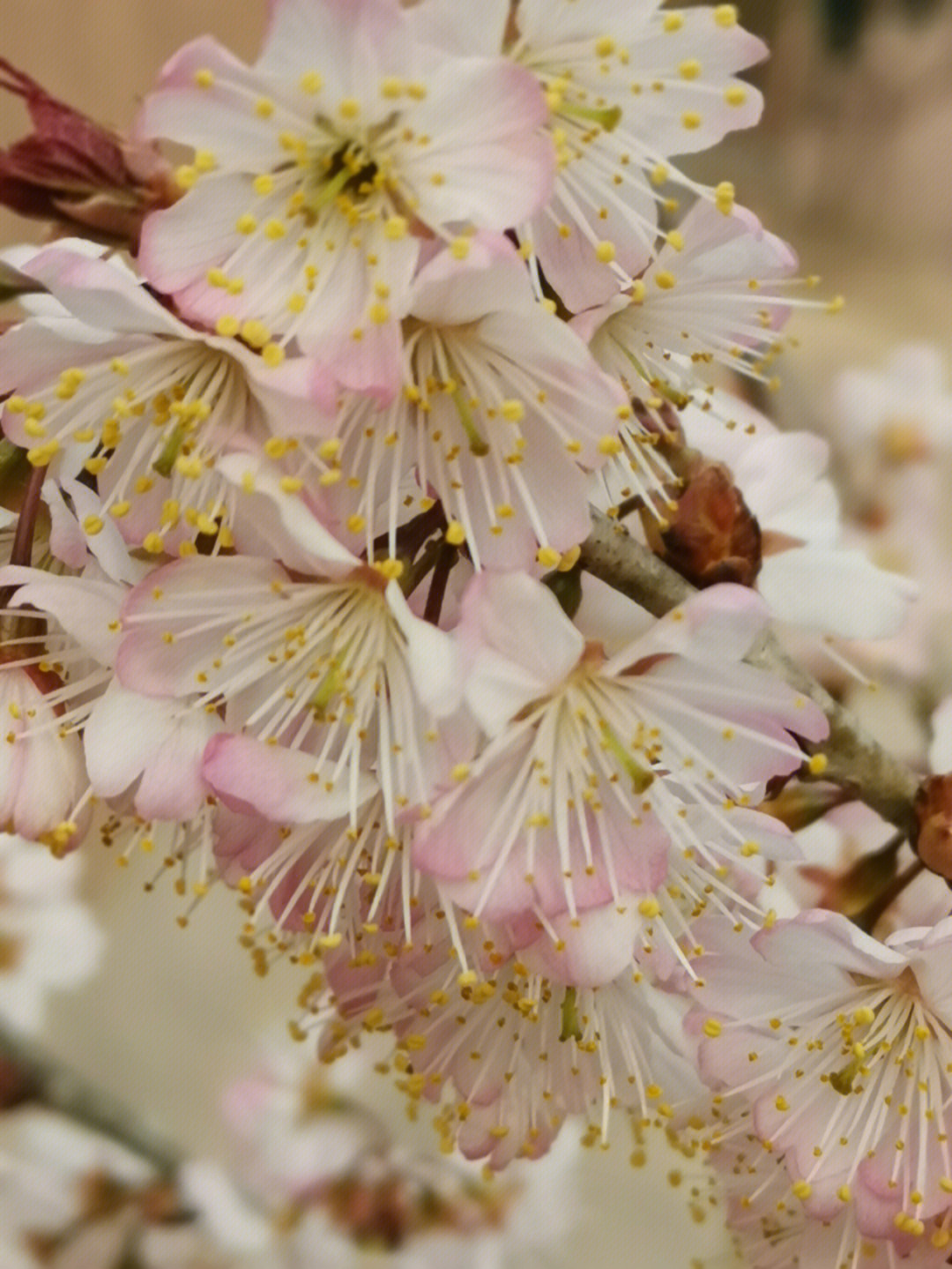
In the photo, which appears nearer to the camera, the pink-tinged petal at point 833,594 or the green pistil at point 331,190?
the green pistil at point 331,190

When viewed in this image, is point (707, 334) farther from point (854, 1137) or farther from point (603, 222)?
point (854, 1137)

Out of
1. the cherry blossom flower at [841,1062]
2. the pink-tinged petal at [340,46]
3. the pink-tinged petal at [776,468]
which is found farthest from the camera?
the pink-tinged petal at [776,468]

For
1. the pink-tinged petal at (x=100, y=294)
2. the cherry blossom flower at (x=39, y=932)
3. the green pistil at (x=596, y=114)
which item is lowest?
the cherry blossom flower at (x=39, y=932)

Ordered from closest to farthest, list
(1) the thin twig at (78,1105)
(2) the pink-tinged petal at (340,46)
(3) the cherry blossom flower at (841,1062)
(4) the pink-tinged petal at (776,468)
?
(2) the pink-tinged petal at (340,46) < (3) the cherry blossom flower at (841,1062) < (4) the pink-tinged petal at (776,468) < (1) the thin twig at (78,1105)

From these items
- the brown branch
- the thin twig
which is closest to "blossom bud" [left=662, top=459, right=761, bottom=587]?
the brown branch

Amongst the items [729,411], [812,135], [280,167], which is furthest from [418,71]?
[812,135]

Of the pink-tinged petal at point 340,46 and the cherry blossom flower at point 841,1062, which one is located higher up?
the pink-tinged petal at point 340,46

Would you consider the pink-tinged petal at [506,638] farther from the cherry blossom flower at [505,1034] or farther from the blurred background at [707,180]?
the blurred background at [707,180]

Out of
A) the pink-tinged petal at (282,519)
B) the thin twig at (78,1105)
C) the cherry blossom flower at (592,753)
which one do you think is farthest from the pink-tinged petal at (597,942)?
the thin twig at (78,1105)
